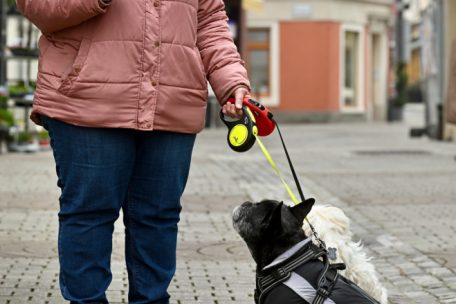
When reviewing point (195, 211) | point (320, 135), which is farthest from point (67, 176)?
point (320, 135)

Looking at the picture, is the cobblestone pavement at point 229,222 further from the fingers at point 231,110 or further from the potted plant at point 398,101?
the potted plant at point 398,101

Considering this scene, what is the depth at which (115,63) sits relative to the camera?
3959mm

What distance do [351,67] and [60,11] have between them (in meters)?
31.7

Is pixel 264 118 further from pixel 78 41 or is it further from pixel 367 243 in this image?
pixel 367 243

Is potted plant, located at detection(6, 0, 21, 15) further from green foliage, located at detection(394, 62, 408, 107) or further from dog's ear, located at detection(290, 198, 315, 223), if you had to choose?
green foliage, located at detection(394, 62, 408, 107)

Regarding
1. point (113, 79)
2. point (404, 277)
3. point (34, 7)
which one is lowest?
point (404, 277)

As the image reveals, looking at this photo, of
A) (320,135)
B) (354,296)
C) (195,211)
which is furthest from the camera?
(320,135)

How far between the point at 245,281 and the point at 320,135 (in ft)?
59.3

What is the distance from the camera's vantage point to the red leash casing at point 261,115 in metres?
4.17

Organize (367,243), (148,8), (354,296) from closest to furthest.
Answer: (354,296) → (148,8) → (367,243)

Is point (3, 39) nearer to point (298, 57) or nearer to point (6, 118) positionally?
point (6, 118)

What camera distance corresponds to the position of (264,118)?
421 cm

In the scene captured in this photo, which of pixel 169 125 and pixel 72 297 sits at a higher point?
pixel 169 125

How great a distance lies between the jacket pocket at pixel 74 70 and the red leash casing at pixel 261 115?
631mm
